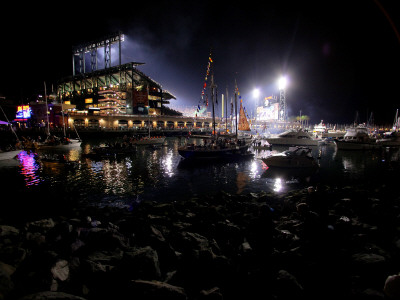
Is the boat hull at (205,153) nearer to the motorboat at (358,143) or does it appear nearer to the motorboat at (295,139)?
the motorboat at (295,139)

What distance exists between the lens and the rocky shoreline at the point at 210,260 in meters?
4.35

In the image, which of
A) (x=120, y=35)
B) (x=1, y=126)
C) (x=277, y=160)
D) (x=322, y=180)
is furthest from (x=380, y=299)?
(x=120, y=35)

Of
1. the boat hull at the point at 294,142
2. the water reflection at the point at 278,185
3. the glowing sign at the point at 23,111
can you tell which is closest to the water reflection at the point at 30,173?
the water reflection at the point at 278,185

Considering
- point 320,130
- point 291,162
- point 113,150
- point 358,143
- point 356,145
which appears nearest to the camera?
point 291,162

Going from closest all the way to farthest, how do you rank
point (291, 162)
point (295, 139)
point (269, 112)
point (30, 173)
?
point (30, 173) < point (291, 162) < point (295, 139) < point (269, 112)

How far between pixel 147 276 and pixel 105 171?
2098 cm

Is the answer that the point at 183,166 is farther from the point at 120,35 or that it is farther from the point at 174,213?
the point at 120,35

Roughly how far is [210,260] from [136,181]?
15.3 meters

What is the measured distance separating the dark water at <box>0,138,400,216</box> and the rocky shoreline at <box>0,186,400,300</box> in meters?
6.70

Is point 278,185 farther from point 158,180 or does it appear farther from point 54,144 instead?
point 54,144

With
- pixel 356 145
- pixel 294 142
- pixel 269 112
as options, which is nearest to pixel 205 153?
pixel 294 142

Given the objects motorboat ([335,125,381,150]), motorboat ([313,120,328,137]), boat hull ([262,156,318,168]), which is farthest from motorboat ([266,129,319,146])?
motorboat ([313,120,328,137])

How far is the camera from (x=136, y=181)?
19.4 meters

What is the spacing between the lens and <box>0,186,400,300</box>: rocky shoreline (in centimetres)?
435
